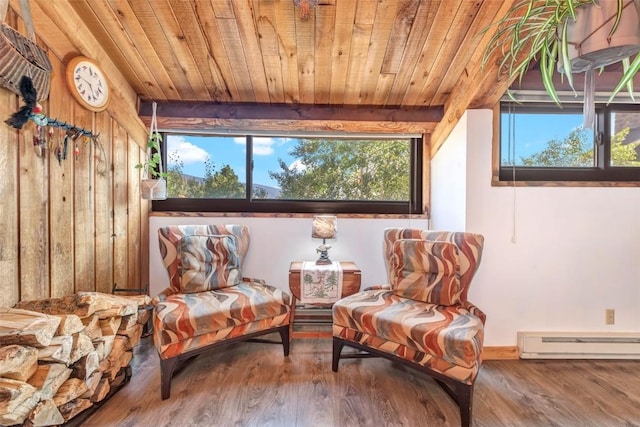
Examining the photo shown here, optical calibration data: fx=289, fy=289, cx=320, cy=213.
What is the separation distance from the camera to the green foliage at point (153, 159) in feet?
8.12

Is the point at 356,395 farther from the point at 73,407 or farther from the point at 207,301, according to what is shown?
the point at 73,407

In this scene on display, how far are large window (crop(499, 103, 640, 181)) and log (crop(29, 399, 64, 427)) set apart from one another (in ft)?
10.0

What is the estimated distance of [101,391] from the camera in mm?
1584

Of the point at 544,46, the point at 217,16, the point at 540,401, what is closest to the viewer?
the point at 544,46

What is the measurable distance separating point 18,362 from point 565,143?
12.0 feet

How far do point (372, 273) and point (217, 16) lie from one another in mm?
2422

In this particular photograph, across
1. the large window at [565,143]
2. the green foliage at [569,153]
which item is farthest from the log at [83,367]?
the green foliage at [569,153]

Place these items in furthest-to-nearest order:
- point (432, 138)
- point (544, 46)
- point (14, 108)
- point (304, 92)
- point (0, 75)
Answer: point (432, 138) → point (304, 92) → point (14, 108) → point (0, 75) → point (544, 46)

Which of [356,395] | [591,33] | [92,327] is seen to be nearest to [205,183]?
[92,327]

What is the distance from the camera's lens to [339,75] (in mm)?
2311

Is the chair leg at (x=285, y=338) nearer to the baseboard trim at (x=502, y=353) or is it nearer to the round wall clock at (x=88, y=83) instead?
the baseboard trim at (x=502, y=353)

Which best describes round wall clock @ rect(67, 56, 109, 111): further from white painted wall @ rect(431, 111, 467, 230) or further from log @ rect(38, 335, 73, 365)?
white painted wall @ rect(431, 111, 467, 230)

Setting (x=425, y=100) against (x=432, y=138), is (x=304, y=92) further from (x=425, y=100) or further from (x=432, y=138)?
(x=432, y=138)

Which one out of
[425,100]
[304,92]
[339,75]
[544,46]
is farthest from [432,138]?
[544,46]
